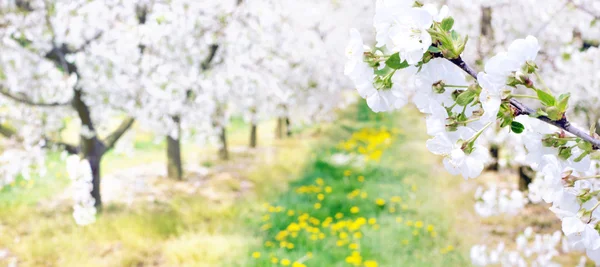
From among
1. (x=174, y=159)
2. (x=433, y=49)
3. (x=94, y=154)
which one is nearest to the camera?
(x=433, y=49)

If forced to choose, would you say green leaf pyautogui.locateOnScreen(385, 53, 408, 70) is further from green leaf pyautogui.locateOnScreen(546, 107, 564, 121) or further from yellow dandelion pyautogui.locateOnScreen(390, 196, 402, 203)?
yellow dandelion pyautogui.locateOnScreen(390, 196, 402, 203)

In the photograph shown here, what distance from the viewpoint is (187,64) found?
18.9 feet

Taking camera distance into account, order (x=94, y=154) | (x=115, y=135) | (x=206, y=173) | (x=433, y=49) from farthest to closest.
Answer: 1. (x=206, y=173)
2. (x=115, y=135)
3. (x=94, y=154)
4. (x=433, y=49)

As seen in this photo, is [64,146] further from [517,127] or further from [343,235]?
[517,127]

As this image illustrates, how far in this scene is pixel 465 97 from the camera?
3.27 feet

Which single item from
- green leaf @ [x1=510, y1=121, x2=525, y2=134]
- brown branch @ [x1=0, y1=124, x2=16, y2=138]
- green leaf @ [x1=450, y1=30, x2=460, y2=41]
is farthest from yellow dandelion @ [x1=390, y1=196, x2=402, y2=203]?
green leaf @ [x1=450, y1=30, x2=460, y2=41]

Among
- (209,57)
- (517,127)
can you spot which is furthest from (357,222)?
(517,127)

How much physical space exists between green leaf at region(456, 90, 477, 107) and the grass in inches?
135

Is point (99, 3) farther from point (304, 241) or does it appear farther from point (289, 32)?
point (289, 32)

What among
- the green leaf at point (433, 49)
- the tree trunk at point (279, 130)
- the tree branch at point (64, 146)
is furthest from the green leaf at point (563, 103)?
the tree trunk at point (279, 130)

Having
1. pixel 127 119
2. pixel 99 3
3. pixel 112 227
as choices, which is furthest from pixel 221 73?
pixel 112 227

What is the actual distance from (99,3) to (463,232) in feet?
13.8

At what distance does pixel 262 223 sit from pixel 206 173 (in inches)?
103

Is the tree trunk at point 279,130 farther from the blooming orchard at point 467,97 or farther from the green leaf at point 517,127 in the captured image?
the green leaf at point 517,127
